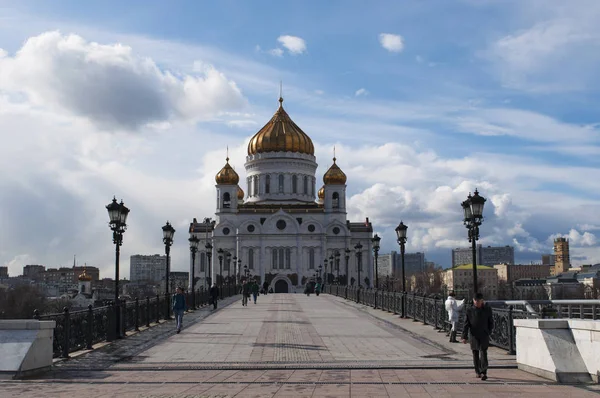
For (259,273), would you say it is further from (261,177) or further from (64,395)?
(64,395)

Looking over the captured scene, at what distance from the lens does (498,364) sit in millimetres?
14562

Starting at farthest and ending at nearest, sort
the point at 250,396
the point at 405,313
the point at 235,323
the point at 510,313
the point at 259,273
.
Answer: the point at 259,273 → the point at 405,313 → the point at 235,323 → the point at 510,313 → the point at 250,396

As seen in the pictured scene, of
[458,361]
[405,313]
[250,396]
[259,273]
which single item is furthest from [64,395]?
[259,273]

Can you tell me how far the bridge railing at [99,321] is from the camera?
15820 millimetres

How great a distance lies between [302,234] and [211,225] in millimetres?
13267

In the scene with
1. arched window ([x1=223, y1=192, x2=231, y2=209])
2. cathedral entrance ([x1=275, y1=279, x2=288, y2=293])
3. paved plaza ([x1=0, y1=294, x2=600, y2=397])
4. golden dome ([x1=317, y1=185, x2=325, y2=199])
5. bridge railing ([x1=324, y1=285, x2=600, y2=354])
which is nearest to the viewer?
paved plaza ([x1=0, y1=294, x2=600, y2=397])

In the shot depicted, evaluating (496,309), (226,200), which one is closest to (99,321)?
(496,309)

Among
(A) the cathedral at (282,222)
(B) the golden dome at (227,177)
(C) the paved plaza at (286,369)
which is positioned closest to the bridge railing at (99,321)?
(C) the paved plaza at (286,369)

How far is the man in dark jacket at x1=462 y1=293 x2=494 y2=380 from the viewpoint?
12.8 meters

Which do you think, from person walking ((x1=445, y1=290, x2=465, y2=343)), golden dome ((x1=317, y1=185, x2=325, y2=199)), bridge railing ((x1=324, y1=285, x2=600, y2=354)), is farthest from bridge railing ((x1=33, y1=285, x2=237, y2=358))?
golden dome ((x1=317, y1=185, x2=325, y2=199))

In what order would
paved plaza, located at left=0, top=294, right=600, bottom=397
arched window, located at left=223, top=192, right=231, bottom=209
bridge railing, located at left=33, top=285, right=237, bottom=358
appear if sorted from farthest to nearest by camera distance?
arched window, located at left=223, top=192, right=231, bottom=209 → bridge railing, located at left=33, top=285, right=237, bottom=358 → paved plaza, located at left=0, top=294, right=600, bottom=397

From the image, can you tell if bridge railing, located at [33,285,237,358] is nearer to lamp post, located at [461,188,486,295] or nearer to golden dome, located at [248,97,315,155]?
lamp post, located at [461,188,486,295]

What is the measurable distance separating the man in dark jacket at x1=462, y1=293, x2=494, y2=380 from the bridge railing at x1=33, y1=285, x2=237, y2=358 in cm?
831

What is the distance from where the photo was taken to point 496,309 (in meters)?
17.2
